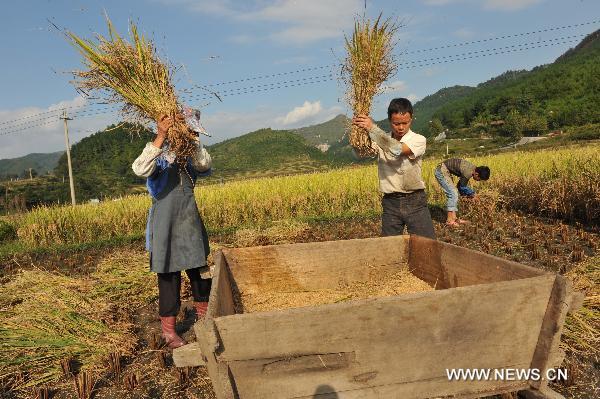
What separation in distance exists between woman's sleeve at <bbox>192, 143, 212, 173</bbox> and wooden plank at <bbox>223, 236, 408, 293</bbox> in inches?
23.5

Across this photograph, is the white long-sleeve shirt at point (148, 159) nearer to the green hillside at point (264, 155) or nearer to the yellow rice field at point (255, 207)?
the yellow rice field at point (255, 207)

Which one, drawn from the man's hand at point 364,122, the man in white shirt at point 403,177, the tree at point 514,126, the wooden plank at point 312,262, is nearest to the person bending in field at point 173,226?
the wooden plank at point 312,262

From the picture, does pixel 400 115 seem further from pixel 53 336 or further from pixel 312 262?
pixel 53 336

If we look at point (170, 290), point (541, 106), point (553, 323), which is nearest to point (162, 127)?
point (170, 290)

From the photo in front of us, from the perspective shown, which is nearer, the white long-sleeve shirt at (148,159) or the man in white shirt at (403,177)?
the white long-sleeve shirt at (148,159)

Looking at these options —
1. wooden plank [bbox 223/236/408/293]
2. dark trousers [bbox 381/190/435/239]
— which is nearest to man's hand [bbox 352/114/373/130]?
dark trousers [bbox 381/190/435/239]

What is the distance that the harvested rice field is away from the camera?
257 centimetres

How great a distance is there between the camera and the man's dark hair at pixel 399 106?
2818mm

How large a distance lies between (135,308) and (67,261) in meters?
3.66

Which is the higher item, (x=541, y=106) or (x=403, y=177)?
(x=541, y=106)

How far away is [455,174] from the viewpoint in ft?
22.2

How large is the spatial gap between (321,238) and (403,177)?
4327 millimetres

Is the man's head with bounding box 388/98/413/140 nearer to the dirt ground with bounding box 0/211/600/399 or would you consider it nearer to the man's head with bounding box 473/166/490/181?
the dirt ground with bounding box 0/211/600/399

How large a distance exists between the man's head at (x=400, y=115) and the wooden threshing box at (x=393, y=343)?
1348mm
